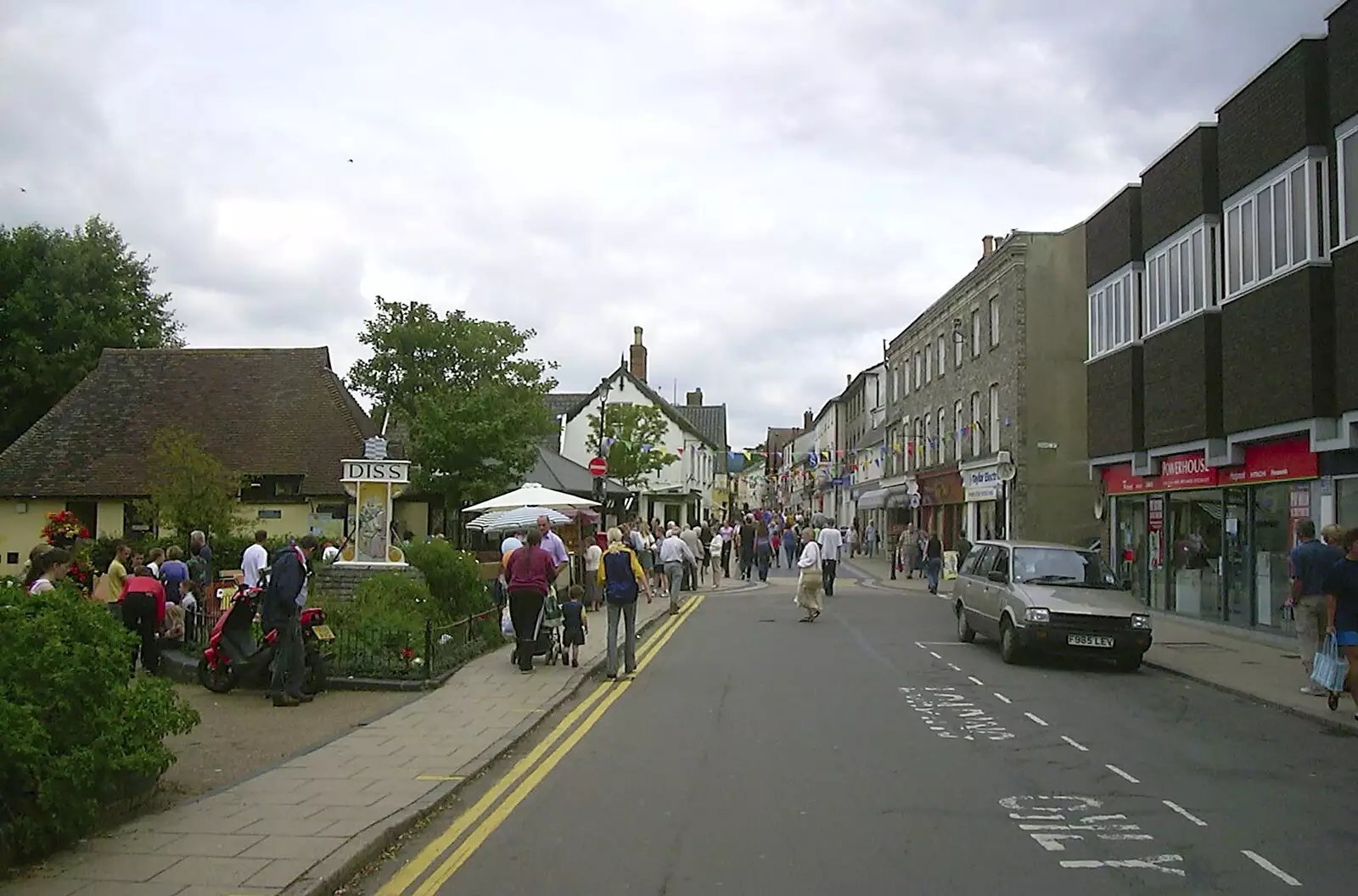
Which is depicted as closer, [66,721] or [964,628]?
[66,721]

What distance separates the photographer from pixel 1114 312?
83.0ft

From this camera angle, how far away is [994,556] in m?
17.7

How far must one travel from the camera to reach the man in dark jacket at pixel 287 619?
11.9 m

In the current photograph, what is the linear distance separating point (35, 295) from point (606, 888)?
141ft

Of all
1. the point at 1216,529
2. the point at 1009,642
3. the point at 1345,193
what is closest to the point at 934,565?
the point at 1216,529

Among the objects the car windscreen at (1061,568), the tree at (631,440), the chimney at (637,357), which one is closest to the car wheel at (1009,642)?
the car windscreen at (1061,568)

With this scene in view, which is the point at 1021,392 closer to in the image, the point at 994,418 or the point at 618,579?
the point at 994,418

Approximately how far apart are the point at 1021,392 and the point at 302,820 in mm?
31520

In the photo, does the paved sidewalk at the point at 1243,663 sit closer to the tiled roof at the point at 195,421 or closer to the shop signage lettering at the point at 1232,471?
the shop signage lettering at the point at 1232,471

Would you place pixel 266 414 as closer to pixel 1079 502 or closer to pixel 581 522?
pixel 581 522

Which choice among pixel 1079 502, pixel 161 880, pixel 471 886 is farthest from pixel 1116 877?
pixel 1079 502

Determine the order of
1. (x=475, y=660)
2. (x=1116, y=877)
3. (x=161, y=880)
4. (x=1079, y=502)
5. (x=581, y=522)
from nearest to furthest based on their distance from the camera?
(x=161, y=880) < (x=1116, y=877) < (x=475, y=660) < (x=581, y=522) < (x=1079, y=502)

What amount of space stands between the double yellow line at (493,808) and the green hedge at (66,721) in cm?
173

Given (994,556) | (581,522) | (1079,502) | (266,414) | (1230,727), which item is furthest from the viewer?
(266,414)
